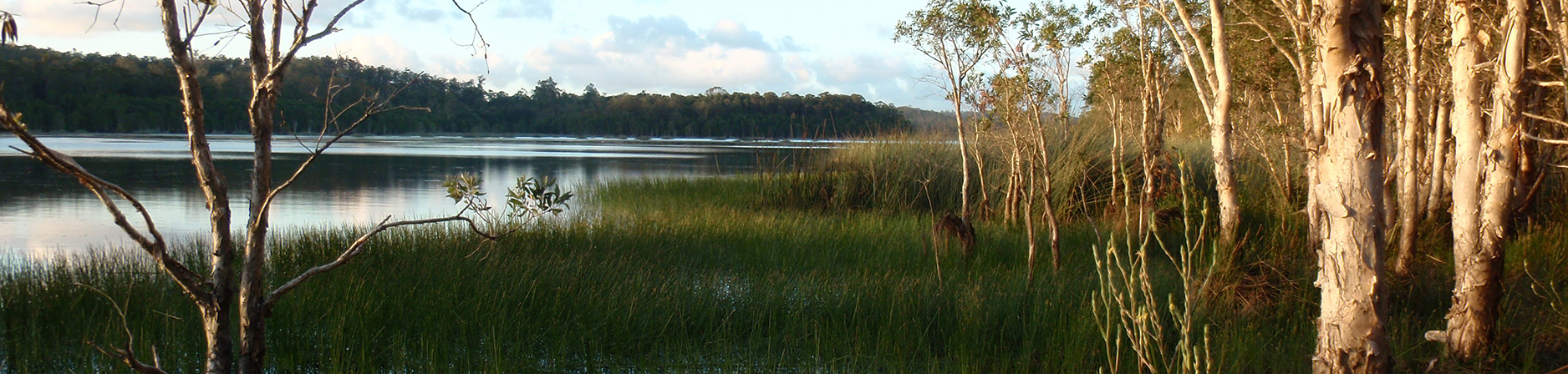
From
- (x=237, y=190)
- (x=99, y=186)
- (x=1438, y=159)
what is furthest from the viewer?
(x=237, y=190)

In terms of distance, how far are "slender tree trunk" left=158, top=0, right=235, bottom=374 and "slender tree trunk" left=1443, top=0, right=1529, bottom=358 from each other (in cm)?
398

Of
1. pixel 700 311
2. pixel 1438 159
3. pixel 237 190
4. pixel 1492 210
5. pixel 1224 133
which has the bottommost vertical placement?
pixel 700 311

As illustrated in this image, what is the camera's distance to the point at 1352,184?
2.42 metres

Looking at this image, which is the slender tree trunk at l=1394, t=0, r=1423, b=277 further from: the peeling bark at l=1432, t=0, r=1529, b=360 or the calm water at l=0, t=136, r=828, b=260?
the calm water at l=0, t=136, r=828, b=260

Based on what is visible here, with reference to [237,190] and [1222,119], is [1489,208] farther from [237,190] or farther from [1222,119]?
[237,190]

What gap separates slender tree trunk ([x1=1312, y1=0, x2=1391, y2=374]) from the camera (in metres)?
2.37

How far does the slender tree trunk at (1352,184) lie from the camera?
2.37m

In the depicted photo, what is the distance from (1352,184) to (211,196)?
2799mm

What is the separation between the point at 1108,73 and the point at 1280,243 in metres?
1.77

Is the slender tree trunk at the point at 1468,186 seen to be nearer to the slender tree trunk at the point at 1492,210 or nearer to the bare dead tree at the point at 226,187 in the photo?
the slender tree trunk at the point at 1492,210

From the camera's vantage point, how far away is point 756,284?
531cm

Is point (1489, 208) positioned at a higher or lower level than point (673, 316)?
higher

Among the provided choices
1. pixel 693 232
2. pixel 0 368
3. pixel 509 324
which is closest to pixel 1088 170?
pixel 693 232

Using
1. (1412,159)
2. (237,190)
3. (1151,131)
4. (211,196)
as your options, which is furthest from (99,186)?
(237,190)
